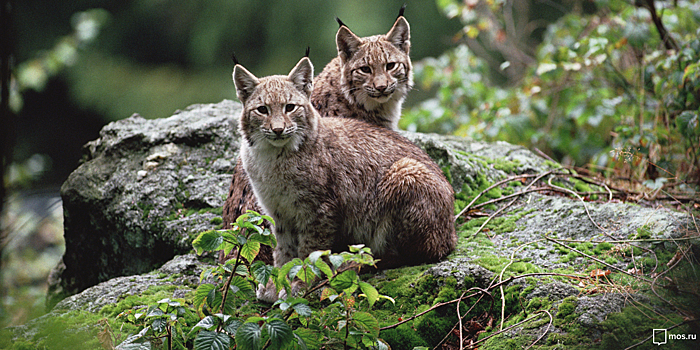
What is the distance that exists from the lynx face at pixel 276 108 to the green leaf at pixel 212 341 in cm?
140

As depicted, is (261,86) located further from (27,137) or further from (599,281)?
(27,137)

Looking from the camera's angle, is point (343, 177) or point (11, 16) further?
point (343, 177)

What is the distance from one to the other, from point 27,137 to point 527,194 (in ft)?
24.7

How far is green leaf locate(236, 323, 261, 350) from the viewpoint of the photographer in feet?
7.87

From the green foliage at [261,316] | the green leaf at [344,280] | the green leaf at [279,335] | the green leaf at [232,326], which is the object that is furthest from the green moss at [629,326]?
the green leaf at [232,326]

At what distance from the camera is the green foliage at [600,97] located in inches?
199

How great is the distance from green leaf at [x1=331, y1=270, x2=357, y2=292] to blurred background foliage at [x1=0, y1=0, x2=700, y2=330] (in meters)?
3.63

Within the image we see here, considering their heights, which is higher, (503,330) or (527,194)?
(527,194)

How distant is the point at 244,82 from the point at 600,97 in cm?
476

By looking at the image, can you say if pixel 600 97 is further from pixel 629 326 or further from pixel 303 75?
pixel 629 326

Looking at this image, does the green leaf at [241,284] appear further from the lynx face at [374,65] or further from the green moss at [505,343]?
the lynx face at [374,65]

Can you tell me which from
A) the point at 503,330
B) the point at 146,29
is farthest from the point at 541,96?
the point at 146,29

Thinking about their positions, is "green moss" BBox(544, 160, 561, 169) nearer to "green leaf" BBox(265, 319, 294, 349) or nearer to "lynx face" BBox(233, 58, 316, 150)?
"lynx face" BBox(233, 58, 316, 150)

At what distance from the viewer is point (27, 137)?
28.5 ft
